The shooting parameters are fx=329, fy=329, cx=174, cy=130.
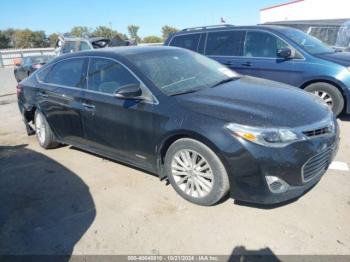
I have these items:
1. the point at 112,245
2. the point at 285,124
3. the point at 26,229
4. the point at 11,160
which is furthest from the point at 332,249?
the point at 11,160

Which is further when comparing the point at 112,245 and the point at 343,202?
the point at 343,202

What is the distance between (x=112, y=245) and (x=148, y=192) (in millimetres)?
968

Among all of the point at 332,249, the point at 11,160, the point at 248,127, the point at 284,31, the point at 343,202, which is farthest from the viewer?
the point at 284,31

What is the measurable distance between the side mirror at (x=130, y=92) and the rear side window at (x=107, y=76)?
4.9 inches

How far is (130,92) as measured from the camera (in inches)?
140

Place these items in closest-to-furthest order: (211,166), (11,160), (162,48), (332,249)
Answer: (332,249)
(211,166)
(162,48)
(11,160)

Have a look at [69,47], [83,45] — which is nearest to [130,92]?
[83,45]

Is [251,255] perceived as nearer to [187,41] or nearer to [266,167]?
[266,167]

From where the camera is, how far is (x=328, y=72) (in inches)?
229

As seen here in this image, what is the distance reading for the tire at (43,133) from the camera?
5.20 meters

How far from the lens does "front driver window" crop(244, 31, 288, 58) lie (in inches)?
252

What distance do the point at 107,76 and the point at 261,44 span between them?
3724mm

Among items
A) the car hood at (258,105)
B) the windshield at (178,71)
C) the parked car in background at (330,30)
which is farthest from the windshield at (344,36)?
the car hood at (258,105)

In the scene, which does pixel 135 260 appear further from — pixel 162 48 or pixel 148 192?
pixel 162 48
